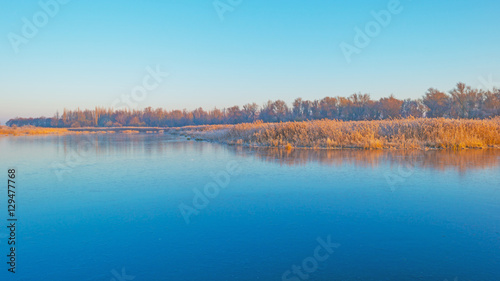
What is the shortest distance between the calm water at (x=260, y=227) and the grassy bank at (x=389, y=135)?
27.3 ft

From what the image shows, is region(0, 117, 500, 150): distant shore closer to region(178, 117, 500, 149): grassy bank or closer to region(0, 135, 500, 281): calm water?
region(178, 117, 500, 149): grassy bank

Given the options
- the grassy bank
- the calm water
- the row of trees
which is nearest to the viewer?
the calm water

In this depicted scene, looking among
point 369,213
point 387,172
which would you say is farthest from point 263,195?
point 387,172

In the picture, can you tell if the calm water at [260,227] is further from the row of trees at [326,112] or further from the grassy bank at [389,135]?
the row of trees at [326,112]

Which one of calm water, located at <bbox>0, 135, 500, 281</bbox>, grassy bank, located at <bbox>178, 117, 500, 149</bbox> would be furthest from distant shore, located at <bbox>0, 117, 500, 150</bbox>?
calm water, located at <bbox>0, 135, 500, 281</bbox>

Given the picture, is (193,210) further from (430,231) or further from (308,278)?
(430,231)

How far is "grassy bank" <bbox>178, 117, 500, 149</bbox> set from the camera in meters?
16.9

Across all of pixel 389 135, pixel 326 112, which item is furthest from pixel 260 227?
pixel 326 112

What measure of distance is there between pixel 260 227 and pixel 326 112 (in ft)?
214

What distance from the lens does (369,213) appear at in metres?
5.45

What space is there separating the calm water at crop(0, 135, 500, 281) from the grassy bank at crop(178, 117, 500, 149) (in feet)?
27.3

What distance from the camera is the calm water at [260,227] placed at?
11.7 feet

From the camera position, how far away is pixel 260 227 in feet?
15.9

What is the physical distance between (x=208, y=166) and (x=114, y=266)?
766cm
